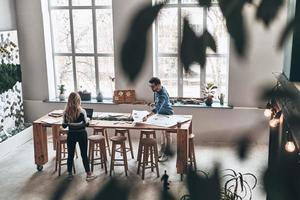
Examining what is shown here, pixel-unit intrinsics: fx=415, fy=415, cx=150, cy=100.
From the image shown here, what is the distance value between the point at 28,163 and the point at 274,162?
6.33 meters

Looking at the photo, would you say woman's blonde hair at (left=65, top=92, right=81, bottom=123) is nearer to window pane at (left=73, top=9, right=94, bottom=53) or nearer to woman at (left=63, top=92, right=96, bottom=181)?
woman at (left=63, top=92, right=96, bottom=181)

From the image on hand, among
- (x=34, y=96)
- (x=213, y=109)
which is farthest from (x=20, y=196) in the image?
(x=213, y=109)

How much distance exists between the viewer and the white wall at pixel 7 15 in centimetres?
721

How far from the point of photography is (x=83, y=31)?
0.52m

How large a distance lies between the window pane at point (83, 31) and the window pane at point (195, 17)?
13 cm

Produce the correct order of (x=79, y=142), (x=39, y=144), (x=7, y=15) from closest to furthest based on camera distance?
(x=79, y=142)
(x=39, y=144)
(x=7, y=15)

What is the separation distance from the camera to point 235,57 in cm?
50

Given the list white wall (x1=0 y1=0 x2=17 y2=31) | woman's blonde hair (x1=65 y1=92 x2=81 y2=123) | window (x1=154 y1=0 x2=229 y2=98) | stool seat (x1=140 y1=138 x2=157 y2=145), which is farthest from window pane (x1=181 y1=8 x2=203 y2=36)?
white wall (x1=0 y1=0 x2=17 y2=31)

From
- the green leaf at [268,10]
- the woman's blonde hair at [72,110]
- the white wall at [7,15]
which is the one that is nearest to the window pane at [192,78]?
the green leaf at [268,10]

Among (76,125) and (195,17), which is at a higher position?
(195,17)

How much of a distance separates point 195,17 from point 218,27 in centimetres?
3

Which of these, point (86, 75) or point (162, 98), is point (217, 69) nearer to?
point (86, 75)

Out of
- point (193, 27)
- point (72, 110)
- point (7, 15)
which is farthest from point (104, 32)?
point (7, 15)

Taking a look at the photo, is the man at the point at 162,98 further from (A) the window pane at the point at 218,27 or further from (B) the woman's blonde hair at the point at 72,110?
(B) the woman's blonde hair at the point at 72,110
